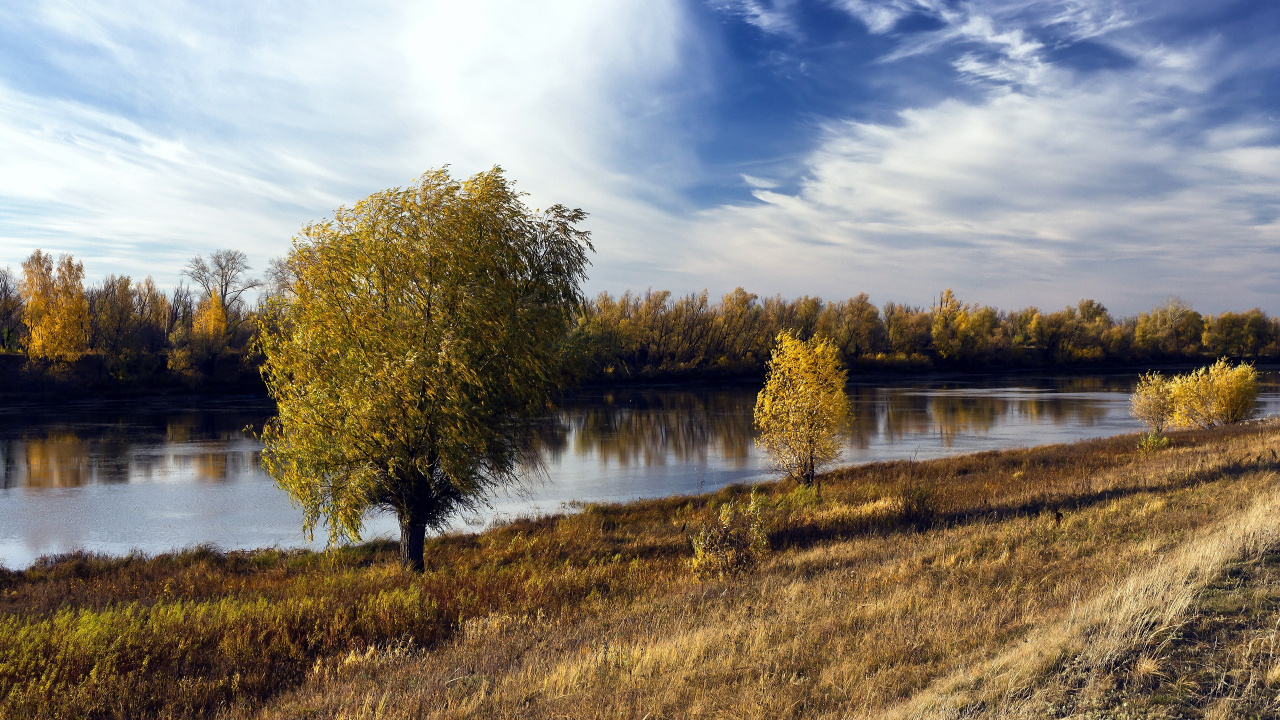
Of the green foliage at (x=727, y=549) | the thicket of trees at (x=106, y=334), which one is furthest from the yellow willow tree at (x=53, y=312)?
the green foliage at (x=727, y=549)

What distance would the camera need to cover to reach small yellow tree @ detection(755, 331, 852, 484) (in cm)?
2325

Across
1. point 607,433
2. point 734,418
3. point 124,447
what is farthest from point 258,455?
point 734,418

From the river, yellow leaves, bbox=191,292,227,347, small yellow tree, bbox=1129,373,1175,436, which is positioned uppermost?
yellow leaves, bbox=191,292,227,347

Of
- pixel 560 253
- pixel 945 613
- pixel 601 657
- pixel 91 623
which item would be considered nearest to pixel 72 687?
pixel 91 623

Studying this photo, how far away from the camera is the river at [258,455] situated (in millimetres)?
22781

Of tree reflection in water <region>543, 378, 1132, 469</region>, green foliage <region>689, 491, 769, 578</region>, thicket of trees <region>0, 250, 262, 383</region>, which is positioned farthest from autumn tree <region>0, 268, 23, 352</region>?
green foliage <region>689, 491, 769, 578</region>

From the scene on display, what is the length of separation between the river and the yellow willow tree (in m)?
9.71

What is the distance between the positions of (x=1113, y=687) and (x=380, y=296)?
13279mm

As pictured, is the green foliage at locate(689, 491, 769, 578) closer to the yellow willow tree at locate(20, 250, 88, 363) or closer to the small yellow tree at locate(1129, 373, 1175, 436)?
the small yellow tree at locate(1129, 373, 1175, 436)

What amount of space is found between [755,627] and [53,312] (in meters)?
83.6

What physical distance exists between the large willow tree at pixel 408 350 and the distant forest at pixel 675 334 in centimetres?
174

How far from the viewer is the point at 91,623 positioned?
9.41 m

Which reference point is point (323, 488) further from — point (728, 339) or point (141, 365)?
point (728, 339)

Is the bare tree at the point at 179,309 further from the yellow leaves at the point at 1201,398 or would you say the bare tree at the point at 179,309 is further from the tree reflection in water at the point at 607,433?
the yellow leaves at the point at 1201,398
